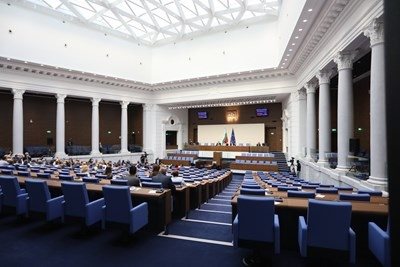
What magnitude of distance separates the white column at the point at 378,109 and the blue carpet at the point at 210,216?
4.45 m

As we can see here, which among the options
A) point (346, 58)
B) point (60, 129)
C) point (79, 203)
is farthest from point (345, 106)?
point (60, 129)

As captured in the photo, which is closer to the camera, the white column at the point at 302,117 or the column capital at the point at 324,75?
the column capital at the point at 324,75

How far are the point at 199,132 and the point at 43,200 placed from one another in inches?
1032

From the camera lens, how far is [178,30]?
78.4 feet

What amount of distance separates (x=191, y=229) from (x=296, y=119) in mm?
15594

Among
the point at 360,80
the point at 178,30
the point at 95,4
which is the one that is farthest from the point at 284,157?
the point at 95,4

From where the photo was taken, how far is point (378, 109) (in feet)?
23.4

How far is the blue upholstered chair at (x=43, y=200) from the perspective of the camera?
16.3ft

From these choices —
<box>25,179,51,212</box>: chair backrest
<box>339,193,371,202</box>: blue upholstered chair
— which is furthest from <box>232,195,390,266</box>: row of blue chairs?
<box>25,179,51,212</box>: chair backrest

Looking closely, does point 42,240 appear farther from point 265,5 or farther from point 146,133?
point 146,133

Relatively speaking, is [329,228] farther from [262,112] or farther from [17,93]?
[262,112]

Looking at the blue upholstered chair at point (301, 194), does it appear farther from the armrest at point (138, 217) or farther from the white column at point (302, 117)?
the white column at point (302, 117)

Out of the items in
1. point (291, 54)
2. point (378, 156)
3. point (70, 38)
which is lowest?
point (378, 156)

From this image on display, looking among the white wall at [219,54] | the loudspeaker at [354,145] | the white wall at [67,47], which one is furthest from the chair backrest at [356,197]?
the white wall at [67,47]
